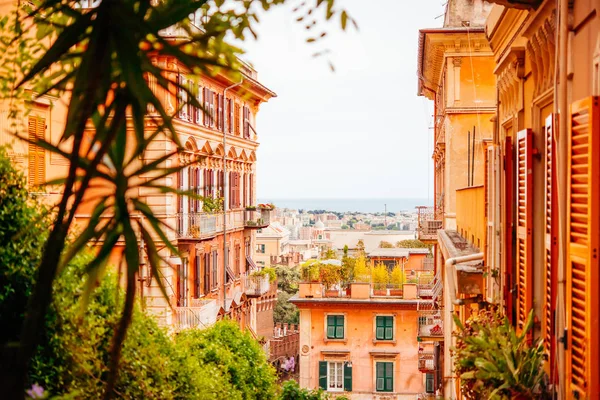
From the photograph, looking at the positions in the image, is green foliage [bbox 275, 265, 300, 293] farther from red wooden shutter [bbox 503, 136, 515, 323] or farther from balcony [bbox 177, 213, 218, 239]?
red wooden shutter [bbox 503, 136, 515, 323]

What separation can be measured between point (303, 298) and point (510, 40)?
3019 centimetres

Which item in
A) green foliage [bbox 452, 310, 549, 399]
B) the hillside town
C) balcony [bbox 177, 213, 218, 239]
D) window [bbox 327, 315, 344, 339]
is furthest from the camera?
window [bbox 327, 315, 344, 339]

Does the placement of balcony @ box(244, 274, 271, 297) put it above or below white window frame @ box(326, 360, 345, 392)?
above

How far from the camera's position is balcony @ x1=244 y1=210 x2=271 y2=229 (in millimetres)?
34375

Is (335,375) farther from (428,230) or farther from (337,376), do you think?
(428,230)

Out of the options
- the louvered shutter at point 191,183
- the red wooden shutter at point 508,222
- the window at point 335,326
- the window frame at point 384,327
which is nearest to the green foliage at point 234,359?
the red wooden shutter at point 508,222

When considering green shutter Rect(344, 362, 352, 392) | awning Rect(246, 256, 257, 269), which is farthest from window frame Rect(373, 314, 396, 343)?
awning Rect(246, 256, 257, 269)

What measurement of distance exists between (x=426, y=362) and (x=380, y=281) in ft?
25.9

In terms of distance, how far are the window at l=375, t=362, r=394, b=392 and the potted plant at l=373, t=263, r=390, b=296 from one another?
309 centimetres

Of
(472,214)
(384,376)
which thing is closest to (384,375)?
(384,376)

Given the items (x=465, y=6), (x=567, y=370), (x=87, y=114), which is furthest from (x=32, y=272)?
(x=465, y=6)

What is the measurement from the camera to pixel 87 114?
10.4 feet

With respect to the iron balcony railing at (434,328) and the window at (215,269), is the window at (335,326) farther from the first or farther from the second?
the window at (215,269)

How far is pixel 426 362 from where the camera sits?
3419cm
